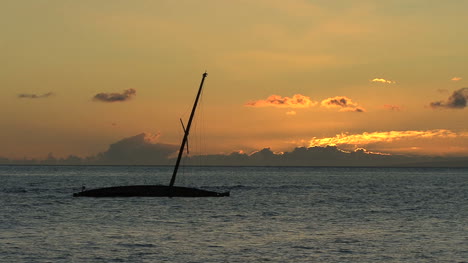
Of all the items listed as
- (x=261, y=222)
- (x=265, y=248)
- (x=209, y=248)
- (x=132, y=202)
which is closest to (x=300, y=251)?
(x=265, y=248)

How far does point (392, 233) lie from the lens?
58344 mm

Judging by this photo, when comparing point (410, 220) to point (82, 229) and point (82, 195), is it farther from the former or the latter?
point (82, 195)

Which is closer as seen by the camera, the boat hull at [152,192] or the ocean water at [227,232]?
the ocean water at [227,232]

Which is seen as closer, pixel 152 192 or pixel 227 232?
pixel 227 232

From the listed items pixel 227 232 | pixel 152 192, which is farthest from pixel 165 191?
pixel 227 232

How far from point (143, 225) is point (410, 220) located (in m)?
27.8

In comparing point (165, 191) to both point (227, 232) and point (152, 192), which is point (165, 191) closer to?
point (152, 192)

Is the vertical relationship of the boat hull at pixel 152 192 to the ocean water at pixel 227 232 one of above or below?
above

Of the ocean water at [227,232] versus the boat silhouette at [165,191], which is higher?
the boat silhouette at [165,191]

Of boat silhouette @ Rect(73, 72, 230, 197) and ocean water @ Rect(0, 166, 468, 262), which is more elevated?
boat silhouette @ Rect(73, 72, 230, 197)

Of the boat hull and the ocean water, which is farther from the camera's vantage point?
the boat hull

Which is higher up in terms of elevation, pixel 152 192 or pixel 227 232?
pixel 152 192

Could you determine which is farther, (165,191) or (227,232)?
(165,191)

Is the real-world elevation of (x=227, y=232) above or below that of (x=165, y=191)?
below
